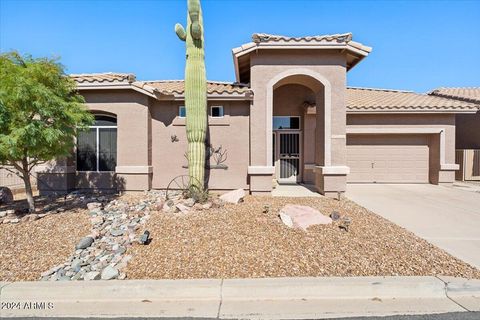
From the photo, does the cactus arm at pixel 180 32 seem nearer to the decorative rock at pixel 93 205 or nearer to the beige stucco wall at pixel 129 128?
the beige stucco wall at pixel 129 128

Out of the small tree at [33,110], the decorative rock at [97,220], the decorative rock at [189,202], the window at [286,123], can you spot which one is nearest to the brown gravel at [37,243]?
the decorative rock at [97,220]

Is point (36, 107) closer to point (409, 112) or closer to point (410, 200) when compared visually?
point (410, 200)

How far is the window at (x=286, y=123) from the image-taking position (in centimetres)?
1268

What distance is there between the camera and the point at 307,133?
1240cm

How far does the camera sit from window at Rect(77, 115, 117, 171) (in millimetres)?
9992

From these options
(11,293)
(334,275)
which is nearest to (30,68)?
(11,293)

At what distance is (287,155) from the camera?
12695 mm

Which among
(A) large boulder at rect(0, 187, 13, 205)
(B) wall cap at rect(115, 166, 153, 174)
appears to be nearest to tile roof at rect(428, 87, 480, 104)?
(B) wall cap at rect(115, 166, 153, 174)

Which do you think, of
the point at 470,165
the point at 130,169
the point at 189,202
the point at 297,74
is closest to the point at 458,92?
the point at 470,165

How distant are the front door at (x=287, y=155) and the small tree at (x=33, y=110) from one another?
804 cm

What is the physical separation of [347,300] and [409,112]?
37.8ft

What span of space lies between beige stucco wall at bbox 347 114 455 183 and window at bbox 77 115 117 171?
10.1 metres

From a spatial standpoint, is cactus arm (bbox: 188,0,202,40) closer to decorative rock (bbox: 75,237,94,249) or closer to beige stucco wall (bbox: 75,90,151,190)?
beige stucco wall (bbox: 75,90,151,190)

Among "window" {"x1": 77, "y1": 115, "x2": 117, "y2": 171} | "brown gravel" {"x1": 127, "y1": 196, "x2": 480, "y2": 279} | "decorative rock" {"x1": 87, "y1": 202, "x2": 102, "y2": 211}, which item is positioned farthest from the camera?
"window" {"x1": 77, "y1": 115, "x2": 117, "y2": 171}
